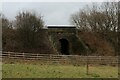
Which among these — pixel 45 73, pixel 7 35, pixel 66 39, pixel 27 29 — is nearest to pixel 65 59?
pixel 27 29

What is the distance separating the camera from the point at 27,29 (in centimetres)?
3800

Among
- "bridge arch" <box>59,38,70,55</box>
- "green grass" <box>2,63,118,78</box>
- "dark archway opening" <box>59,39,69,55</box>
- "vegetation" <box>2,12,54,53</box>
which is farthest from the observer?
"dark archway opening" <box>59,39,69,55</box>

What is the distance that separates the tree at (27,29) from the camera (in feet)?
125

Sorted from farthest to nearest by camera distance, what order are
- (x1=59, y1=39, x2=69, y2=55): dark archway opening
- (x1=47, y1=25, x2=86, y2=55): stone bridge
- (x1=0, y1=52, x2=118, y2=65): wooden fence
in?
(x1=59, y1=39, x2=69, y2=55): dark archway opening
(x1=47, y1=25, x2=86, y2=55): stone bridge
(x1=0, y1=52, x2=118, y2=65): wooden fence

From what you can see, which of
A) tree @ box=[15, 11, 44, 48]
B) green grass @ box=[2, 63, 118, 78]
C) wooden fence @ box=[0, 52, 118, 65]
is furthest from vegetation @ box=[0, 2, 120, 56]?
green grass @ box=[2, 63, 118, 78]

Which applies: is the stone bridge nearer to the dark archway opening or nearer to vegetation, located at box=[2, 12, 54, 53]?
the dark archway opening

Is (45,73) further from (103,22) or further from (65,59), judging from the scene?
(103,22)

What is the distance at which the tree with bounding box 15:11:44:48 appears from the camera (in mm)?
38156

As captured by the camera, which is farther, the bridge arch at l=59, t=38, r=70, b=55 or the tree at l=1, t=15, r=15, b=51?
the bridge arch at l=59, t=38, r=70, b=55

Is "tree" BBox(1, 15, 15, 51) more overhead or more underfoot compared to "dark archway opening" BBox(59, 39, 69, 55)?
more overhead

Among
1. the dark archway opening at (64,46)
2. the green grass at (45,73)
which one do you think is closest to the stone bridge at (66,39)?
the dark archway opening at (64,46)

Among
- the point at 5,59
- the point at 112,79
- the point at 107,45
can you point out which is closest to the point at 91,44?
the point at 107,45

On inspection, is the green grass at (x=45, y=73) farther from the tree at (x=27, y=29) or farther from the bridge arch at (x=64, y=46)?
the bridge arch at (x=64, y=46)

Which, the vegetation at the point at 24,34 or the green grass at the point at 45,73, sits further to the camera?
the vegetation at the point at 24,34
